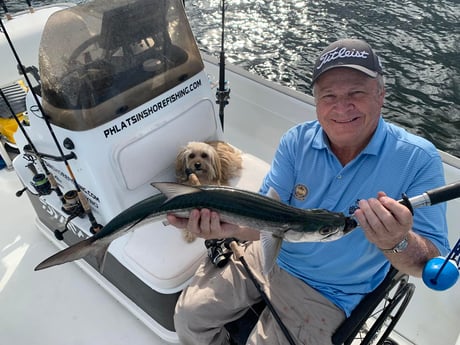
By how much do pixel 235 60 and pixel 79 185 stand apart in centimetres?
737

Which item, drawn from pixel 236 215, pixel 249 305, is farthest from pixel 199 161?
pixel 236 215

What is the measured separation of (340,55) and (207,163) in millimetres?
1414

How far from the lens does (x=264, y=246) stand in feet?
6.27

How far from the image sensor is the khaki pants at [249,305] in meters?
2.17

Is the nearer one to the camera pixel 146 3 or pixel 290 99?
pixel 146 3

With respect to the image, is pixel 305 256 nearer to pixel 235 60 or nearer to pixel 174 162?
pixel 174 162

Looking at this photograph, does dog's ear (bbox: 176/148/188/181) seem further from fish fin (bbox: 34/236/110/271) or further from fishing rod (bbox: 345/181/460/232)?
fishing rod (bbox: 345/181/460/232)

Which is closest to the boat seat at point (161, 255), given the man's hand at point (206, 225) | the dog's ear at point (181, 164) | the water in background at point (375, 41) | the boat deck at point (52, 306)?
the dog's ear at point (181, 164)

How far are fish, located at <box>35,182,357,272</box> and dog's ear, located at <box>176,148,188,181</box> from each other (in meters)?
1.10

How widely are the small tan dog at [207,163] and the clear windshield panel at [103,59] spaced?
527 mm

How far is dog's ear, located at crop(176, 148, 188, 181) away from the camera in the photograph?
3.02 meters

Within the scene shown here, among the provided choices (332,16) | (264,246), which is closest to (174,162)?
(264,246)

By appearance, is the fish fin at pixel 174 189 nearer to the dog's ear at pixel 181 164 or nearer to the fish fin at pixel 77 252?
the fish fin at pixel 77 252

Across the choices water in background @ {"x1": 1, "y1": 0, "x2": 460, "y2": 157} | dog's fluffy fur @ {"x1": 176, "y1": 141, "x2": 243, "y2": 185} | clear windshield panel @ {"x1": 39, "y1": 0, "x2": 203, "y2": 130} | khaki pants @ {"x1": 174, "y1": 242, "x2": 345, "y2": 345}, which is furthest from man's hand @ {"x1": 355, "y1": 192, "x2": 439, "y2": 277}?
water in background @ {"x1": 1, "y1": 0, "x2": 460, "y2": 157}
